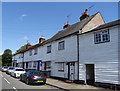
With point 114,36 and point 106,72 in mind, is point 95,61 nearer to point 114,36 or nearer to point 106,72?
point 106,72

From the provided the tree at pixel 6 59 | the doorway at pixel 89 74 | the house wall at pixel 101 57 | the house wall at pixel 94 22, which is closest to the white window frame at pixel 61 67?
the house wall at pixel 101 57

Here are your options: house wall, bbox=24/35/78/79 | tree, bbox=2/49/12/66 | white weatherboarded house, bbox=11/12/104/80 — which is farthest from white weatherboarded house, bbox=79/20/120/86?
tree, bbox=2/49/12/66

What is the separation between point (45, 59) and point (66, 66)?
6540mm

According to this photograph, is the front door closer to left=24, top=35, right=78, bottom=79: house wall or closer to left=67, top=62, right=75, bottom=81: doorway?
left=67, top=62, right=75, bottom=81: doorway

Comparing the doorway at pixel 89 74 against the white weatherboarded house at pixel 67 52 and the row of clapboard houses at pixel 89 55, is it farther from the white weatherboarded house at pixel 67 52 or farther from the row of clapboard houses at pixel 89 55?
the white weatherboarded house at pixel 67 52

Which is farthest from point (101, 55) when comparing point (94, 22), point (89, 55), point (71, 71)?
point (94, 22)

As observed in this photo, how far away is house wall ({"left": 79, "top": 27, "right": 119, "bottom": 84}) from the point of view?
11.3 meters

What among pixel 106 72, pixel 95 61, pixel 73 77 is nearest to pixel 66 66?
pixel 73 77

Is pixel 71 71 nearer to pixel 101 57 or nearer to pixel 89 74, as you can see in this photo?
pixel 89 74

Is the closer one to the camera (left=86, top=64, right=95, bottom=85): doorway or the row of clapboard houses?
the row of clapboard houses

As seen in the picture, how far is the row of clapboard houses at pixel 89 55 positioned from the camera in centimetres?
1147

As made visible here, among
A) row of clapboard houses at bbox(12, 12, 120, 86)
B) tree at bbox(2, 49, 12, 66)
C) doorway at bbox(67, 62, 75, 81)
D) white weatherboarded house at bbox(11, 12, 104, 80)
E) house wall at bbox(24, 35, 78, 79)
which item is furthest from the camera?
tree at bbox(2, 49, 12, 66)

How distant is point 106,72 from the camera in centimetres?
1180

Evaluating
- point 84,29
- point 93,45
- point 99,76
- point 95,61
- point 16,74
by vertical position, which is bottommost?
point 16,74
